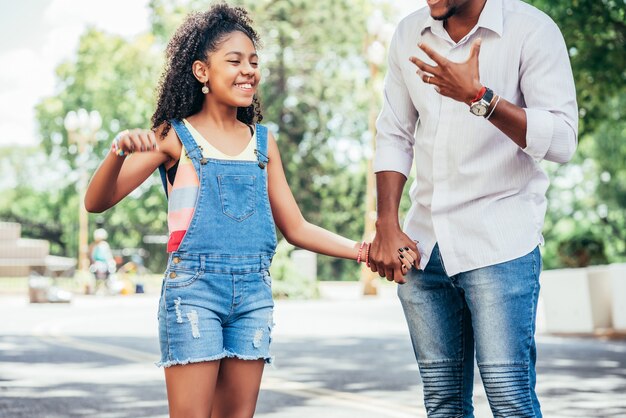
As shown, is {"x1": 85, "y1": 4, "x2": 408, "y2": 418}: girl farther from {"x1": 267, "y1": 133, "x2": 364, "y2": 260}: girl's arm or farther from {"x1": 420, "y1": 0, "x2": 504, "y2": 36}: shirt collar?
{"x1": 420, "y1": 0, "x2": 504, "y2": 36}: shirt collar

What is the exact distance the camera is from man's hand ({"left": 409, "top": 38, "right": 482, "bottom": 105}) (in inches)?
130

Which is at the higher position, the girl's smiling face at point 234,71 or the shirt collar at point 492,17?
the shirt collar at point 492,17

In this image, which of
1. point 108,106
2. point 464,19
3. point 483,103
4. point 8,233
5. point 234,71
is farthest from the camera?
point 108,106

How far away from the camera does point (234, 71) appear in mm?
3820

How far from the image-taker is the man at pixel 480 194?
3389 mm

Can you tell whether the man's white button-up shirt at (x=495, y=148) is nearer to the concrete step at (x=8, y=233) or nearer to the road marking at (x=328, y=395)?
the road marking at (x=328, y=395)

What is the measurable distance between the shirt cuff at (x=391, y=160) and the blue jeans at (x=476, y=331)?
0.31 meters

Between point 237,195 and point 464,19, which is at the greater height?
point 464,19

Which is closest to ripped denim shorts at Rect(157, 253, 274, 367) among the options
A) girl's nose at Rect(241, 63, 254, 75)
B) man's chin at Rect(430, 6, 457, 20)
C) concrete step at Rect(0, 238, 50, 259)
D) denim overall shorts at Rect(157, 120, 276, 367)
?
denim overall shorts at Rect(157, 120, 276, 367)

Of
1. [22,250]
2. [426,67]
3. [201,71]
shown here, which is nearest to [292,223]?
[201,71]

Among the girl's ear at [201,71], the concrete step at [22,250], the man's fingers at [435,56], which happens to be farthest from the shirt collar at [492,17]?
the concrete step at [22,250]

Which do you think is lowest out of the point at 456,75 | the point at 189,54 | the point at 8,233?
the point at 456,75

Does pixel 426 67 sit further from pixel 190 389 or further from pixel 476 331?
pixel 190 389

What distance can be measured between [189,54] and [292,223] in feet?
2.28
